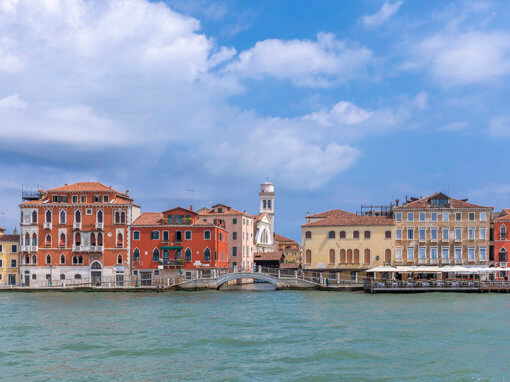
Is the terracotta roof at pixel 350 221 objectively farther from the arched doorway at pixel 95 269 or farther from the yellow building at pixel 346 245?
the arched doorway at pixel 95 269

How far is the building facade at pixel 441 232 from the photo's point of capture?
217ft

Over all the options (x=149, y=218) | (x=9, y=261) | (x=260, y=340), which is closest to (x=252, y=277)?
(x=149, y=218)

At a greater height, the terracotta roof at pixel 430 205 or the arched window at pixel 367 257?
the terracotta roof at pixel 430 205

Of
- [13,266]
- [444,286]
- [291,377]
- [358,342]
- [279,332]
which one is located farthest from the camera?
[13,266]

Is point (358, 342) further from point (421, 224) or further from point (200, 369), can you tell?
point (421, 224)

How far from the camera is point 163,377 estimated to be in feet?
75.8

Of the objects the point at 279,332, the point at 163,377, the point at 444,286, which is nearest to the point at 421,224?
the point at 444,286

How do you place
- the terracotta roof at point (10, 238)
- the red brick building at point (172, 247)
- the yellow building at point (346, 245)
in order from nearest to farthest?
the yellow building at point (346, 245), the red brick building at point (172, 247), the terracotta roof at point (10, 238)

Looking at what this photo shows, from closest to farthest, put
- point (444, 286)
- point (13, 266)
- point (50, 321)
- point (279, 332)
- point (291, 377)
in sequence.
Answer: point (291, 377)
point (279, 332)
point (50, 321)
point (444, 286)
point (13, 266)

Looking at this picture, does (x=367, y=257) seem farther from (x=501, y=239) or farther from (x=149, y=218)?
(x=149, y=218)

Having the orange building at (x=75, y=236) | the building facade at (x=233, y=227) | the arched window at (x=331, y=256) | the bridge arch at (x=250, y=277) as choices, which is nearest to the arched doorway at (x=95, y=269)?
the orange building at (x=75, y=236)

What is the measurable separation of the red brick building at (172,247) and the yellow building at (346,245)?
1020cm

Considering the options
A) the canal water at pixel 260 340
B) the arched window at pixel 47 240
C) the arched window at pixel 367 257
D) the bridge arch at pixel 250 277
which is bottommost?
the canal water at pixel 260 340

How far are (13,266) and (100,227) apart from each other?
33.6 ft
